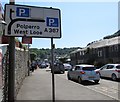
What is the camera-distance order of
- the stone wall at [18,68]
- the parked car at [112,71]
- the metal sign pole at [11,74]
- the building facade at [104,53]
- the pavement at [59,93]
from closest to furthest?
the metal sign pole at [11,74] < the pavement at [59,93] < the stone wall at [18,68] < the parked car at [112,71] < the building facade at [104,53]

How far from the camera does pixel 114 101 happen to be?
1046cm

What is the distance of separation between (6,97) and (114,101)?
4606 millimetres

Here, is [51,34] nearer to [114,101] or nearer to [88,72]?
[114,101]

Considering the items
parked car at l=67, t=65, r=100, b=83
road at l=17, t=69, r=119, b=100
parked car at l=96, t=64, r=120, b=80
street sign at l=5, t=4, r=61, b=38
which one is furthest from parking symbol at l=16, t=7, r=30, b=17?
parked car at l=96, t=64, r=120, b=80

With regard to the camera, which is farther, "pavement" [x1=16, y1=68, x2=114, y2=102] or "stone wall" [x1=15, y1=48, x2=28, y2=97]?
Answer: "stone wall" [x1=15, y1=48, x2=28, y2=97]

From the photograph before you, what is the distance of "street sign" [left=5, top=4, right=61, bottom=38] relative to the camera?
7.17m

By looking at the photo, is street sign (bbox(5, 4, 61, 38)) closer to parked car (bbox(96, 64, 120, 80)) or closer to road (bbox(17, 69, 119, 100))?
road (bbox(17, 69, 119, 100))

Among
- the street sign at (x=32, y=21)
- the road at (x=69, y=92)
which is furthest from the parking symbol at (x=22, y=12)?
the road at (x=69, y=92)

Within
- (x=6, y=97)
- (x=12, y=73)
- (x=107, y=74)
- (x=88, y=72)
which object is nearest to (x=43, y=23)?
(x=12, y=73)

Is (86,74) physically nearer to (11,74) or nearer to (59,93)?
(59,93)

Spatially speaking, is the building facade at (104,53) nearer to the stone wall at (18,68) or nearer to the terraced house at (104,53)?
the terraced house at (104,53)

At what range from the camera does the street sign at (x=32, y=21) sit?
23.5 feet

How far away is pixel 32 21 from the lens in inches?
291

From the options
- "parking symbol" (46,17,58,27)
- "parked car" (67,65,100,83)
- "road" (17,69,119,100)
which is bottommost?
"road" (17,69,119,100)
